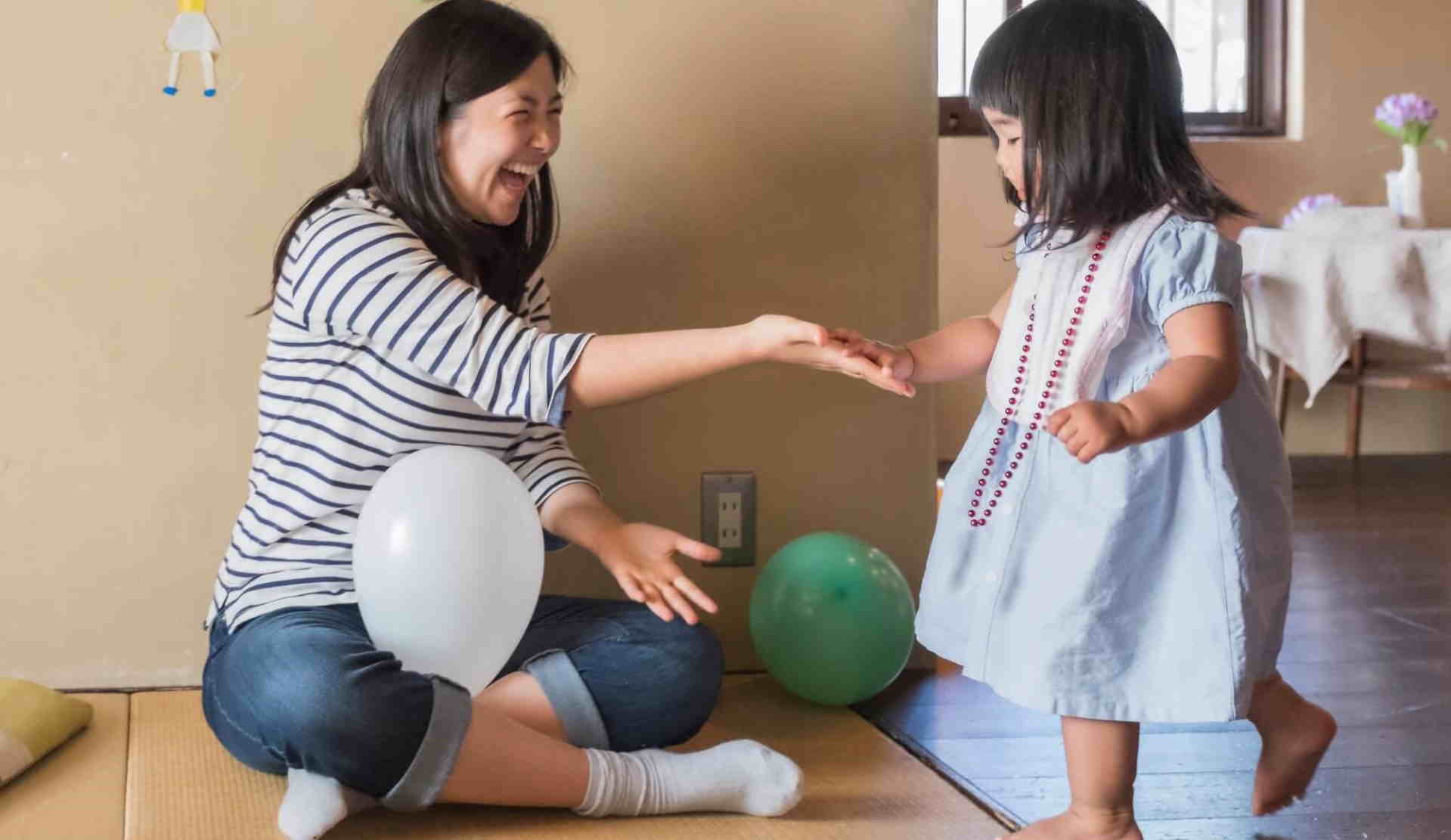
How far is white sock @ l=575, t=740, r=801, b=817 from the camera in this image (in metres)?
1.37

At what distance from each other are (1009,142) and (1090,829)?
2.07 feet

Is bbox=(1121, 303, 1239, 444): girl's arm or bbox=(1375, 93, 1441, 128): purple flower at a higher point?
bbox=(1375, 93, 1441, 128): purple flower

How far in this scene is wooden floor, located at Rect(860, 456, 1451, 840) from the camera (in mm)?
1410

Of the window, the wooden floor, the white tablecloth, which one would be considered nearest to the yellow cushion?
the wooden floor

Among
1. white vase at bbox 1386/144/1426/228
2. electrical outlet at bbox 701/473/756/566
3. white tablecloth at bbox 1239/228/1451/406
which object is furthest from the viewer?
white vase at bbox 1386/144/1426/228

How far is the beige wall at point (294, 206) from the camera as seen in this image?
1.73 meters

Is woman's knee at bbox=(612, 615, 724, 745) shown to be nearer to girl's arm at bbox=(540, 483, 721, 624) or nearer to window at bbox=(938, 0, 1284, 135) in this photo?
girl's arm at bbox=(540, 483, 721, 624)

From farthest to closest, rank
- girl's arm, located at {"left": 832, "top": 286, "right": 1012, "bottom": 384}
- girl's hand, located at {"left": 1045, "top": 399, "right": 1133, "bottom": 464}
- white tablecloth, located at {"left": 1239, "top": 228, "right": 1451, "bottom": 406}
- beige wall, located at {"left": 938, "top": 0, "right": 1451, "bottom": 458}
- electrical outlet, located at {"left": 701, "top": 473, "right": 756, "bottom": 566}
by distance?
beige wall, located at {"left": 938, "top": 0, "right": 1451, "bottom": 458} → white tablecloth, located at {"left": 1239, "top": 228, "right": 1451, "bottom": 406} → electrical outlet, located at {"left": 701, "top": 473, "right": 756, "bottom": 566} → girl's arm, located at {"left": 832, "top": 286, "right": 1012, "bottom": 384} → girl's hand, located at {"left": 1045, "top": 399, "right": 1133, "bottom": 464}

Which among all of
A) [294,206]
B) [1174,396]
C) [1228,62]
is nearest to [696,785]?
[1174,396]

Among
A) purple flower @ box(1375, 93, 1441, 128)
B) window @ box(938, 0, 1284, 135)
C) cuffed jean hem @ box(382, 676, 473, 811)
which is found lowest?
cuffed jean hem @ box(382, 676, 473, 811)

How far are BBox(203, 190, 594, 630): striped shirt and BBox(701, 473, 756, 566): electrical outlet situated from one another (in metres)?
0.39

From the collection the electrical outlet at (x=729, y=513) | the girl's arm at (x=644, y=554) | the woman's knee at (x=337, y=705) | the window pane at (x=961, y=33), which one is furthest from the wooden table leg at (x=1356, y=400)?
the woman's knee at (x=337, y=705)

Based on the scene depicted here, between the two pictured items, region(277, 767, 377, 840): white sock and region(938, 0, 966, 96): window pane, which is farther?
region(938, 0, 966, 96): window pane

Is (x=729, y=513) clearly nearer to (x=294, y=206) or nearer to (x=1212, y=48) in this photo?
(x=294, y=206)
